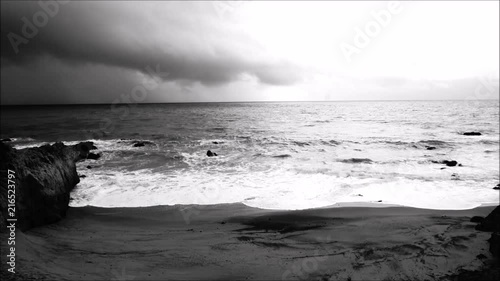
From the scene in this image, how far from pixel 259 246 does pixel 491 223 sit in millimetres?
5673

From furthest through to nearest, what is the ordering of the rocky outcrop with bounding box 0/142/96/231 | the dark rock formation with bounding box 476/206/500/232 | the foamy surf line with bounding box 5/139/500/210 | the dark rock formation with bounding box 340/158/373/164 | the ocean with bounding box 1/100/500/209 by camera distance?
the dark rock formation with bounding box 340/158/373/164, the ocean with bounding box 1/100/500/209, the foamy surf line with bounding box 5/139/500/210, the rocky outcrop with bounding box 0/142/96/231, the dark rock formation with bounding box 476/206/500/232

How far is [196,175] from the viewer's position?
48.3ft

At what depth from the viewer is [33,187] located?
7977mm

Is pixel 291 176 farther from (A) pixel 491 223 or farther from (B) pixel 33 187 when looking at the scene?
(B) pixel 33 187

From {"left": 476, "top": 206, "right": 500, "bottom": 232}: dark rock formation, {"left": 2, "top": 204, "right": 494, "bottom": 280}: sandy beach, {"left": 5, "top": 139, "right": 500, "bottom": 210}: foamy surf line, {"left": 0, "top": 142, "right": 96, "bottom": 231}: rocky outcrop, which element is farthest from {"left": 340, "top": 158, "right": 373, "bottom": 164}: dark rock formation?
{"left": 0, "top": 142, "right": 96, "bottom": 231}: rocky outcrop

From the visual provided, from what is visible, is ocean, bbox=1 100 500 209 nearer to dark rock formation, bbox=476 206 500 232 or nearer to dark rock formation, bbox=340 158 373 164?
dark rock formation, bbox=340 158 373 164

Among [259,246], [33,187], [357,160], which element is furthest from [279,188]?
[357,160]

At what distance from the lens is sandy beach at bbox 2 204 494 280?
17.5ft

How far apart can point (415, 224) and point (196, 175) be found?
10.3 m

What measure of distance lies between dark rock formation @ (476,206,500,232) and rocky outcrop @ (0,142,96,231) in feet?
37.0

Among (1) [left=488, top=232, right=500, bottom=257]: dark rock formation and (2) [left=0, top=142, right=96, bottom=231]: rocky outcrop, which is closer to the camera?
(1) [left=488, top=232, right=500, bottom=257]: dark rock formation

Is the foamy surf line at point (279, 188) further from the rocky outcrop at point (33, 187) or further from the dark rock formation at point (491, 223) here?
the dark rock formation at point (491, 223)

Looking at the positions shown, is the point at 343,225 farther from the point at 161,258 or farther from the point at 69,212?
the point at 69,212

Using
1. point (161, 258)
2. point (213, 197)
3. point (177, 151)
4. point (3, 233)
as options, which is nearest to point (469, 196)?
point (213, 197)
